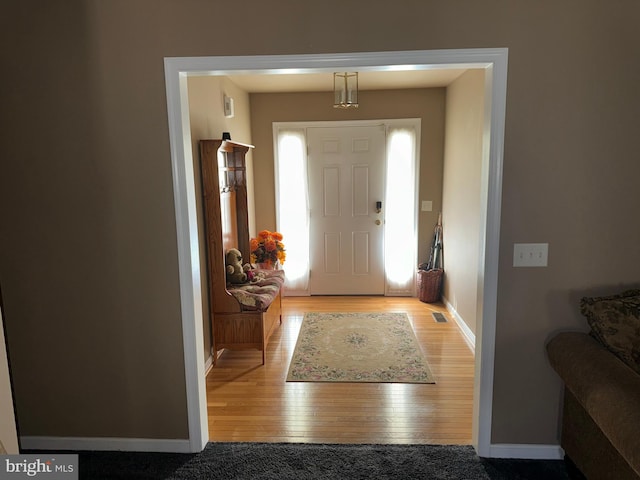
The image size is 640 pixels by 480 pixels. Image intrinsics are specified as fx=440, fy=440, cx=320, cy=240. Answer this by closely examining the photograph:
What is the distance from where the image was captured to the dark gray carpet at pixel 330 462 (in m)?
2.24

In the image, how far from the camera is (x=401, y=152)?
520 cm

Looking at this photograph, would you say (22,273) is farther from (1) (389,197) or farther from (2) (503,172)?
(1) (389,197)

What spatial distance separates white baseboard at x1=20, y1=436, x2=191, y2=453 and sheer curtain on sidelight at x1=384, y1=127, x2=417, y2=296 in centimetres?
347

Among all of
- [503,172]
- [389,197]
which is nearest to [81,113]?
[503,172]

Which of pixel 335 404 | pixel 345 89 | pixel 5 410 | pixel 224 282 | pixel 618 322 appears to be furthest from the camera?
pixel 345 89

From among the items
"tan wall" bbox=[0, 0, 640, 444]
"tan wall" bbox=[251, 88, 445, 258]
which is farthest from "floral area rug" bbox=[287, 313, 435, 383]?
"tan wall" bbox=[251, 88, 445, 258]

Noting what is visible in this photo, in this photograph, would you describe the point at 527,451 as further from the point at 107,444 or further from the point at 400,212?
the point at 400,212

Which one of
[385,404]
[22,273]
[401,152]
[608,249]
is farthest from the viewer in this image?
[401,152]

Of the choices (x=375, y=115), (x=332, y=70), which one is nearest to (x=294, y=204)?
(x=375, y=115)

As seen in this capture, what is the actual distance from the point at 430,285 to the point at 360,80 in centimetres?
240

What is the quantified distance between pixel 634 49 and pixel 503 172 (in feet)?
2.53

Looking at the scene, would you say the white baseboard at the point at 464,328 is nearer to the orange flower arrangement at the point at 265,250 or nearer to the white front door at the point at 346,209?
the white front door at the point at 346,209

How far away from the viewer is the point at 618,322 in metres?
1.91

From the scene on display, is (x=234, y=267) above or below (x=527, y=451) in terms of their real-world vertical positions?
above
